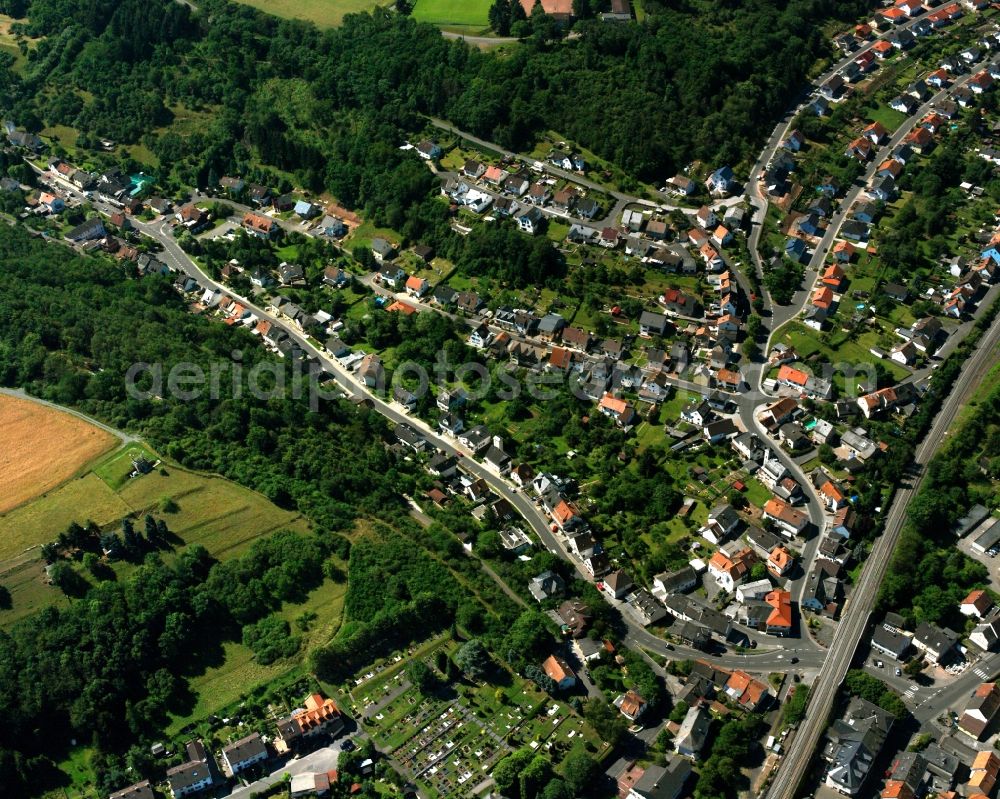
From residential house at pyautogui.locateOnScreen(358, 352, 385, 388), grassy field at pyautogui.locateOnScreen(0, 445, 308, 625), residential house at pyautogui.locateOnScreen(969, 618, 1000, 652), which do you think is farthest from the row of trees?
residential house at pyautogui.locateOnScreen(358, 352, 385, 388)

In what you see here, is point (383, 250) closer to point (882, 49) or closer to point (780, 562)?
point (780, 562)

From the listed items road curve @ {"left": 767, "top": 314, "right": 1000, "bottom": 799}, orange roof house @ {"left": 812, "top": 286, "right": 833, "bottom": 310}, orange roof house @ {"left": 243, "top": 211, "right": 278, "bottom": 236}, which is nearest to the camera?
road curve @ {"left": 767, "top": 314, "right": 1000, "bottom": 799}

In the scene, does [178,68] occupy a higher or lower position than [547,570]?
higher

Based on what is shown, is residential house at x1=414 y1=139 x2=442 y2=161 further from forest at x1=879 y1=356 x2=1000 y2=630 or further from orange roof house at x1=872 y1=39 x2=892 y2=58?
forest at x1=879 y1=356 x2=1000 y2=630

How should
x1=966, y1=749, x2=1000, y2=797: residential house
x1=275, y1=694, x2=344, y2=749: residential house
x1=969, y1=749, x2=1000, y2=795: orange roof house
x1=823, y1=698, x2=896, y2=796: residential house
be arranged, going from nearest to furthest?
x1=966, y1=749, x2=1000, y2=797: residential house < x1=969, y1=749, x2=1000, y2=795: orange roof house < x1=823, y1=698, x2=896, y2=796: residential house < x1=275, y1=694, x2=344, y2=749: residential house

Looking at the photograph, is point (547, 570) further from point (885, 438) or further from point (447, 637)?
point (885, 438)

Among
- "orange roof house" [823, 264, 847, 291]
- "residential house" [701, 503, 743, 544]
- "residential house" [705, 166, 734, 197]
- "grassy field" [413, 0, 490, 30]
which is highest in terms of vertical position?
"grassy field" [413, 0, 490, 30]

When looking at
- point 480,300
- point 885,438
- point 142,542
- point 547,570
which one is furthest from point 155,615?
point 885,438
